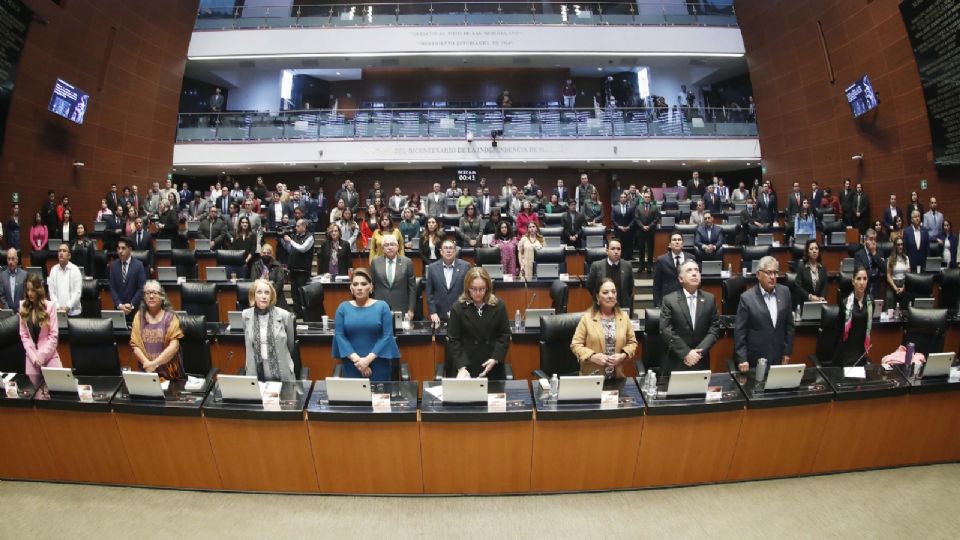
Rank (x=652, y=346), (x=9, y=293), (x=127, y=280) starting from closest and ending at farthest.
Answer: (x=652, y=346)
(x=9, y=293)
(x=127, y=280)

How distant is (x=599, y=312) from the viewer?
3.80 meters

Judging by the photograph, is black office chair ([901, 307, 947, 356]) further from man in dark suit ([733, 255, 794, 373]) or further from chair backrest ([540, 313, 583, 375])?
chair backrest ([540, 313, 583, 375])

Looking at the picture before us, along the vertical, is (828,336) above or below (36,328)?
above

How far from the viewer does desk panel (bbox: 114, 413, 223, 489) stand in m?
3.34

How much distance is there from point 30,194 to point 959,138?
16.1 meters

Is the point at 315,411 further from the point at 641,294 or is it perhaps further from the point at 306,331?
the point at 641,294

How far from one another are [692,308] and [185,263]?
274 inches

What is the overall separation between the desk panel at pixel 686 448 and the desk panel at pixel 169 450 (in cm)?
260

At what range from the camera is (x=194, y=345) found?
4.20m

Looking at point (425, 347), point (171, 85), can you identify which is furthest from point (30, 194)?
point (425, 347)

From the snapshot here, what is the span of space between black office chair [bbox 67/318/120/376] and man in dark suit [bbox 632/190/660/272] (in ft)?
24.3

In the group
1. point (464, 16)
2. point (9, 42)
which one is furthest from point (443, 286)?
point (464, 16)

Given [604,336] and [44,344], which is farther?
[44,344]

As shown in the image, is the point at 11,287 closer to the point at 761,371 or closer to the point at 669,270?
the point at 669,270
